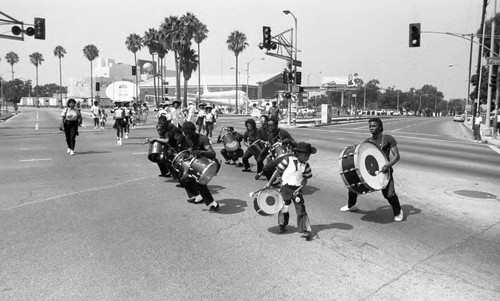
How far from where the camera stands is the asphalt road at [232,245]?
4.19 metres

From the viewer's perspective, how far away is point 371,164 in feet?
21.0

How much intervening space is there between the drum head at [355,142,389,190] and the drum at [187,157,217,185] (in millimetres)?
2222

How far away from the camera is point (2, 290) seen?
160 inches

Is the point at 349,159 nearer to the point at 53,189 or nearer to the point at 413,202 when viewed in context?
the point at 413,202

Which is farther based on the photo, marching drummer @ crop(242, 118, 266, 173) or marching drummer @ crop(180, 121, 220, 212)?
marching drummer @ crop(242, 118, 266, 173)

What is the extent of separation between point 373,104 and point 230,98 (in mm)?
65934

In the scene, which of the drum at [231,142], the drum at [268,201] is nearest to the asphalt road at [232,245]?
the drum at [268,201]

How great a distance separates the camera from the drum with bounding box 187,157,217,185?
6648mm

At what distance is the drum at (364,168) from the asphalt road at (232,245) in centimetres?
63

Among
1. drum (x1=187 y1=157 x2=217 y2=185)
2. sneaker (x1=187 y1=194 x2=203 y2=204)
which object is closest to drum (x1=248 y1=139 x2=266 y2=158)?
sneaker (x1=187 y1=194 x2=203 y2=204)

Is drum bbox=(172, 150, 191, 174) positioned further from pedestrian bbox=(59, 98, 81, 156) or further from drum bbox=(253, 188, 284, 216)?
pedestrian bbox=(59, 98, 81, 156)

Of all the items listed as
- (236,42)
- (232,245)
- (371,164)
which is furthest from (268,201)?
(236,42)

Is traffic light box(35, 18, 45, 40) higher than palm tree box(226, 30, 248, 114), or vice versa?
palm tree box(226, 30, 248, 114)

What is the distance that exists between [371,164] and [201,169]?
2.59 meters
